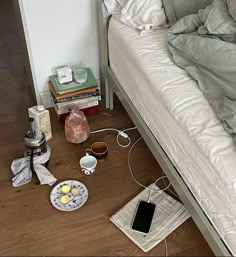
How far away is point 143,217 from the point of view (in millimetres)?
1541

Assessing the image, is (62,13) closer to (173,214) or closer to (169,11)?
(169,11)

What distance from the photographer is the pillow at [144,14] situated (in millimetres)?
1699

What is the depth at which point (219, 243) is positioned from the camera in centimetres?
121

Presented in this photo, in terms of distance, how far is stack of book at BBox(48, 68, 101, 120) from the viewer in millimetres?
1912

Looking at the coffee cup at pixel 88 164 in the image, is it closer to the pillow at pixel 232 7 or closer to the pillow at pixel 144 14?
the pillow at pixel 144 14

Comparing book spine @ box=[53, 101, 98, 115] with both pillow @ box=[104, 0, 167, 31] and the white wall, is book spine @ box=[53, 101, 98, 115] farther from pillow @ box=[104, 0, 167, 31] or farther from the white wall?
pillow @ box=[104, 0, 167, 31]

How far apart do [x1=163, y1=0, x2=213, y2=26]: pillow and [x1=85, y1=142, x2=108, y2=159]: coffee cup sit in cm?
65

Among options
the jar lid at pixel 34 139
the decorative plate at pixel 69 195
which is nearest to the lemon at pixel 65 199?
the decorative plate at pixel 69 195

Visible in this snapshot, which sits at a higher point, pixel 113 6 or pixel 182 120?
pixel 113 6

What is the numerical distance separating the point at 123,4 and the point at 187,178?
880 mm

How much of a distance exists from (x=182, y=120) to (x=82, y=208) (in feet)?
1.96

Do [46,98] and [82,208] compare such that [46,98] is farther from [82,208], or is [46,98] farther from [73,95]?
[82,208]

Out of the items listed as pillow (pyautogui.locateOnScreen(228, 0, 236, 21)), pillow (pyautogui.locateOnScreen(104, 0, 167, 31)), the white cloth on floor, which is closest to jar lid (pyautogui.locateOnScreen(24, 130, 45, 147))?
the white cloth on floor

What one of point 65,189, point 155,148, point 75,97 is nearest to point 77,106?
point 75,97
